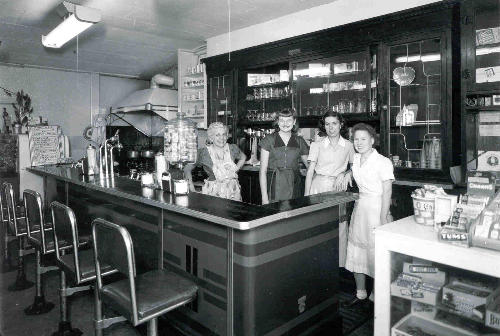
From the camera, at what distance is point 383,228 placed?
2.13 m

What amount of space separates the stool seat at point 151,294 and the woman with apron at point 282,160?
1722mm

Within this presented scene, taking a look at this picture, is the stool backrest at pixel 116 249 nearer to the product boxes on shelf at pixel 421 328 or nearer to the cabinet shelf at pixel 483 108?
the product boxes on shelf at pixel 421 328

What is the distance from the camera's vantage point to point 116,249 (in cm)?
181

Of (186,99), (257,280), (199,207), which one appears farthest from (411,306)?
(186,99)

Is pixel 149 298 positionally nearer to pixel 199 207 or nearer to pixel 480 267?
pixel 199 207

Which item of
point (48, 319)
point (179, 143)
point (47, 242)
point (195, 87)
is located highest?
point (195, 87)

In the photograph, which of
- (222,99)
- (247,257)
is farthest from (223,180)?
(222,99)

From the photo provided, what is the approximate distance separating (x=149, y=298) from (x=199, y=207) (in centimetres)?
60

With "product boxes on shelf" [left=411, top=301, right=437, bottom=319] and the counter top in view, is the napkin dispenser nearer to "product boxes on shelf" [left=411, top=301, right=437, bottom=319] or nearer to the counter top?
the counter top

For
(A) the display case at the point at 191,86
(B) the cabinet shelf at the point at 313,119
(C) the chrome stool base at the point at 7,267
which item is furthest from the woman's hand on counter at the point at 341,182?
(A) the display case at the point at 191,86

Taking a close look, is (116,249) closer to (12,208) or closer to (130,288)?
(130,288)

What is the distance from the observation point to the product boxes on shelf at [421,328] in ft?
6.47

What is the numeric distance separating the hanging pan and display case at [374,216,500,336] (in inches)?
90.5

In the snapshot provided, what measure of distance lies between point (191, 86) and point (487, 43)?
492 centimetres
